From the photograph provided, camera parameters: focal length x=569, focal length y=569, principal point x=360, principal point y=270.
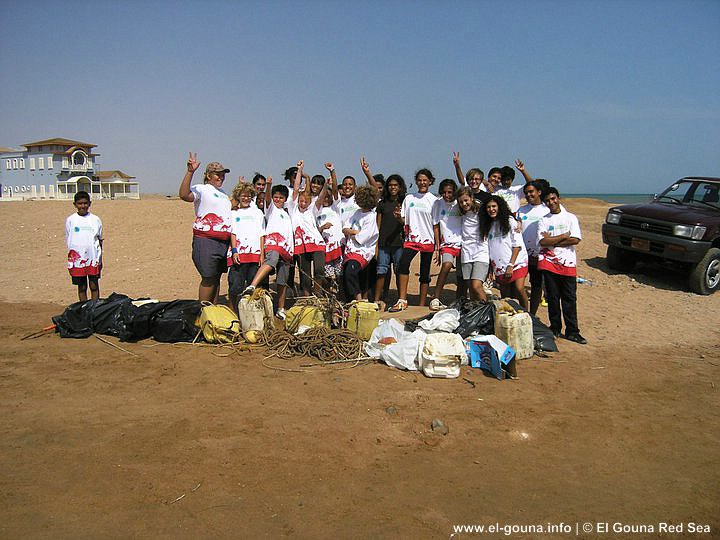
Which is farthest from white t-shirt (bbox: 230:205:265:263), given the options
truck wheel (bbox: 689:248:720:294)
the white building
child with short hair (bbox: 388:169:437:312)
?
the white building

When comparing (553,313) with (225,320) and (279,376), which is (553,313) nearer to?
(279,376)

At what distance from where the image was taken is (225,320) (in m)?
6.59

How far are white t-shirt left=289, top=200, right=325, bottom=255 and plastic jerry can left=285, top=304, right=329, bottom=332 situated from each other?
55.2 inches

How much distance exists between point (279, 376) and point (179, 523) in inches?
93.6

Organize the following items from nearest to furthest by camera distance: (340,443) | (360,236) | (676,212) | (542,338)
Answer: (340,443) < (542,338) < (360,236) < (676,212)

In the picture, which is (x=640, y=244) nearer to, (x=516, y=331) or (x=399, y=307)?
(x=399, y=307)

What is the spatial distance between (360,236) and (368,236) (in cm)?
12

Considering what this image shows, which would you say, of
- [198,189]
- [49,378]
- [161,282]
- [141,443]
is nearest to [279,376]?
[141,443]

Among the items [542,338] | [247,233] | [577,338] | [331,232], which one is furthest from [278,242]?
[577,338]

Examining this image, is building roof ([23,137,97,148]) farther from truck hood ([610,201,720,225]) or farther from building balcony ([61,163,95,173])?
truck hood ([610,201,720,225])

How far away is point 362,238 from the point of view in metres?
7.97

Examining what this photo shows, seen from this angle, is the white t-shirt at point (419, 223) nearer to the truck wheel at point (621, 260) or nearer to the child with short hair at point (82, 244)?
the child with short hair at point (82, 244)

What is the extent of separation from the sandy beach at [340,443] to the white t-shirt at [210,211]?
59.4 inches

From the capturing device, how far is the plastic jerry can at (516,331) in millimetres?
6148
